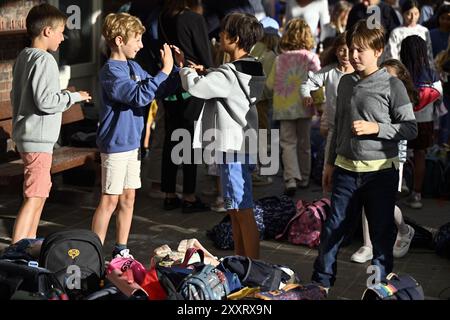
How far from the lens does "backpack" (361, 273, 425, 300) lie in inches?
211

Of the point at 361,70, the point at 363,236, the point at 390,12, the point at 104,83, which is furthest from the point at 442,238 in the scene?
the point at 390,12

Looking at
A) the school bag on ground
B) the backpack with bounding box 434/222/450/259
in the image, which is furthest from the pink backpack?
the school bag on ground

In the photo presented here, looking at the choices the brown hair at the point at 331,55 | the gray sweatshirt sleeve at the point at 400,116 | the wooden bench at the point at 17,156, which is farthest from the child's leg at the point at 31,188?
the brown hair at the point at 331,55

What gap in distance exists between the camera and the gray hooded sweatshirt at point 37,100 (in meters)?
6.73

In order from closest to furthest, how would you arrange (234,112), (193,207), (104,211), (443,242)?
(234,112)
(104,211)
(443,242)
(193,207)

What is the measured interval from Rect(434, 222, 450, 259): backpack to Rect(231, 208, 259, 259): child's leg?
61.5 inches

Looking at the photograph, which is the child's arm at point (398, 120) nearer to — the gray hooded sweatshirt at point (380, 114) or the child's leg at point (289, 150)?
the gray hooded sweatshirt at point (380, 114)

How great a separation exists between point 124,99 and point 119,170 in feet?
1.76

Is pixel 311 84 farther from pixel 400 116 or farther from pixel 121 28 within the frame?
pixel 400 116

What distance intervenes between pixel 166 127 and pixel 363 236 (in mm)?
2250

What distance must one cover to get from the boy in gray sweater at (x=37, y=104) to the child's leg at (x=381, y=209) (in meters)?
2.18

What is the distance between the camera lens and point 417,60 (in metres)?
8.50

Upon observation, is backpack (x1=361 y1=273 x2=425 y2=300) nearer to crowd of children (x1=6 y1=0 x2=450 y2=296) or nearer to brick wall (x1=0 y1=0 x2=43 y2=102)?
crowd of children (x1=6 y1=0 x2=450 y2=296)

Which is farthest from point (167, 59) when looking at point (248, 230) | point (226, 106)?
point (248, 230)
